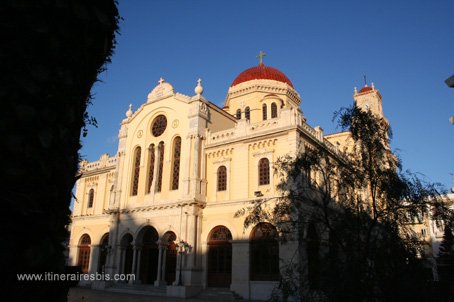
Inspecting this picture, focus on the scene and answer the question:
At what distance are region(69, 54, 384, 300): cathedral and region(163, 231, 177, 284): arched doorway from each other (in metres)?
0.06

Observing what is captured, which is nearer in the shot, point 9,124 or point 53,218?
point 9,124

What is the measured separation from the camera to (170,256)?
23.1 meters

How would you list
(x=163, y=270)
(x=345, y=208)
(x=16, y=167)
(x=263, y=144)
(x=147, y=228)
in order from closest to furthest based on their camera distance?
(x=16, y=167), (x=345, y=208), (x=263, y=144), (x=163, y=270), (x=147, y=228)

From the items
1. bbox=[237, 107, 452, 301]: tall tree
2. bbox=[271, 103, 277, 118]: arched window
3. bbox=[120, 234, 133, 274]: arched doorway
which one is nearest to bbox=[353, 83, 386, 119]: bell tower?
bbox=[271, 103, 277, 118]: arched window

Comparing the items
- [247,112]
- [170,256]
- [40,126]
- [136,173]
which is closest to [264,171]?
[170,256]

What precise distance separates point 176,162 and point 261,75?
37.4ft

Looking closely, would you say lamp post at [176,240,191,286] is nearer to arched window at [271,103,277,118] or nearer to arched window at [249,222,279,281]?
arched window at [249,222,279,281]

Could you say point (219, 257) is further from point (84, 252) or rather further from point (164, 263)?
point (84, 252)

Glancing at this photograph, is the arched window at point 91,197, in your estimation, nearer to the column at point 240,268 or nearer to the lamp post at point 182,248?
the lamp post at point 182,248

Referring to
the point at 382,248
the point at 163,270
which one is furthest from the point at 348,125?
the point at 163,270

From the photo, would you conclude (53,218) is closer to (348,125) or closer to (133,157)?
(348,125)

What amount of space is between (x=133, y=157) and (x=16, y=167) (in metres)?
25.7

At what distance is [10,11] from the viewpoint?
7.71 ft

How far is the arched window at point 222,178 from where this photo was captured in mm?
22344
